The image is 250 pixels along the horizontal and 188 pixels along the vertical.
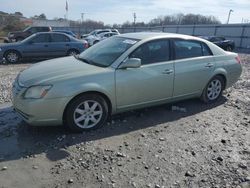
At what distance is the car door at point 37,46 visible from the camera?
13.0 meters

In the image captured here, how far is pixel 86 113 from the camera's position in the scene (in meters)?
4.72

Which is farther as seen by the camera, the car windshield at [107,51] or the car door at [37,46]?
the car door at [37,46]

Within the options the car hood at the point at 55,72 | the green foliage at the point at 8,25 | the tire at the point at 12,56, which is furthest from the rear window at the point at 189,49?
the green foliage at the point at 8,25

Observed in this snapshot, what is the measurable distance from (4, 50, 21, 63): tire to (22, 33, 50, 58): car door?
30cm

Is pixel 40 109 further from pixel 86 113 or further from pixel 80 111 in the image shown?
pixel 86 113

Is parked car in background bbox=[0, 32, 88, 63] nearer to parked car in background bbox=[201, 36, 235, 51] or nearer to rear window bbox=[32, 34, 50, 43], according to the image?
rear window bbox=[32, 34, 50, 43]

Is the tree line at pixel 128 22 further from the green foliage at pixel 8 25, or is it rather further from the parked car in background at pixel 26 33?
the parked car in background at pixel 26 33

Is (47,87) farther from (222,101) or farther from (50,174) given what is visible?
(222,101)

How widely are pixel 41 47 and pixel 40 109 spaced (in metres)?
9.60

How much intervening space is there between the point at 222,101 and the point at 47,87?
4206 mm

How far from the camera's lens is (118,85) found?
4.81 metres

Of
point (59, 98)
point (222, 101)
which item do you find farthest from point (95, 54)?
point (222, 101)

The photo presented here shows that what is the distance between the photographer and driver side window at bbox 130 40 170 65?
203 inches

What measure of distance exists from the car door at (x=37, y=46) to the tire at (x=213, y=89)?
9.10 m
